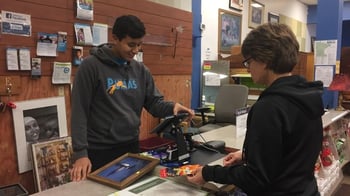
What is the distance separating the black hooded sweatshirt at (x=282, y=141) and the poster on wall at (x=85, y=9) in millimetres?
2318

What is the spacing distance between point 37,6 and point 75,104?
1421 mm

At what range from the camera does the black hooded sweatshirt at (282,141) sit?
98 centimetres

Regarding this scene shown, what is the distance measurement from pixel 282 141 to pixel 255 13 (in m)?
5.93

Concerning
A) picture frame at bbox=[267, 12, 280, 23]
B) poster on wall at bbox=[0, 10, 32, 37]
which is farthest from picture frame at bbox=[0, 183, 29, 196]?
picture frame at bbox=[267, 12, 280, 23]

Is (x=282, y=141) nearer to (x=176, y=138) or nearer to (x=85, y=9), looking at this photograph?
(x=176, y=138)

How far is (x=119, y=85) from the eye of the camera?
171 cm

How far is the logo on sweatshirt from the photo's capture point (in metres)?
1.68

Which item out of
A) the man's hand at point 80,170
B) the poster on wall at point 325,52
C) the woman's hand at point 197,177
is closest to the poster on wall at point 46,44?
the man's hand at point 80,170

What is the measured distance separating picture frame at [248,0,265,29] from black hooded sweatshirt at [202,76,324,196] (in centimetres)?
552

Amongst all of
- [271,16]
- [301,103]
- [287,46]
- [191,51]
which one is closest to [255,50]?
[287,46]

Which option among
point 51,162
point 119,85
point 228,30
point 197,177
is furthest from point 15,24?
point 228,30

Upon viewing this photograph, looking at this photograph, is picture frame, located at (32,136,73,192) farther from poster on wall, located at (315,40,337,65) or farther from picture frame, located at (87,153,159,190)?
poster on wall, located at (315,40,337,65)

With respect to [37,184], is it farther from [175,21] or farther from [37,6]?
[175,21]

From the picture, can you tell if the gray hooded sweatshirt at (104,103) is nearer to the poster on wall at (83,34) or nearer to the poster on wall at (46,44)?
the poster on wall at (46,44)
